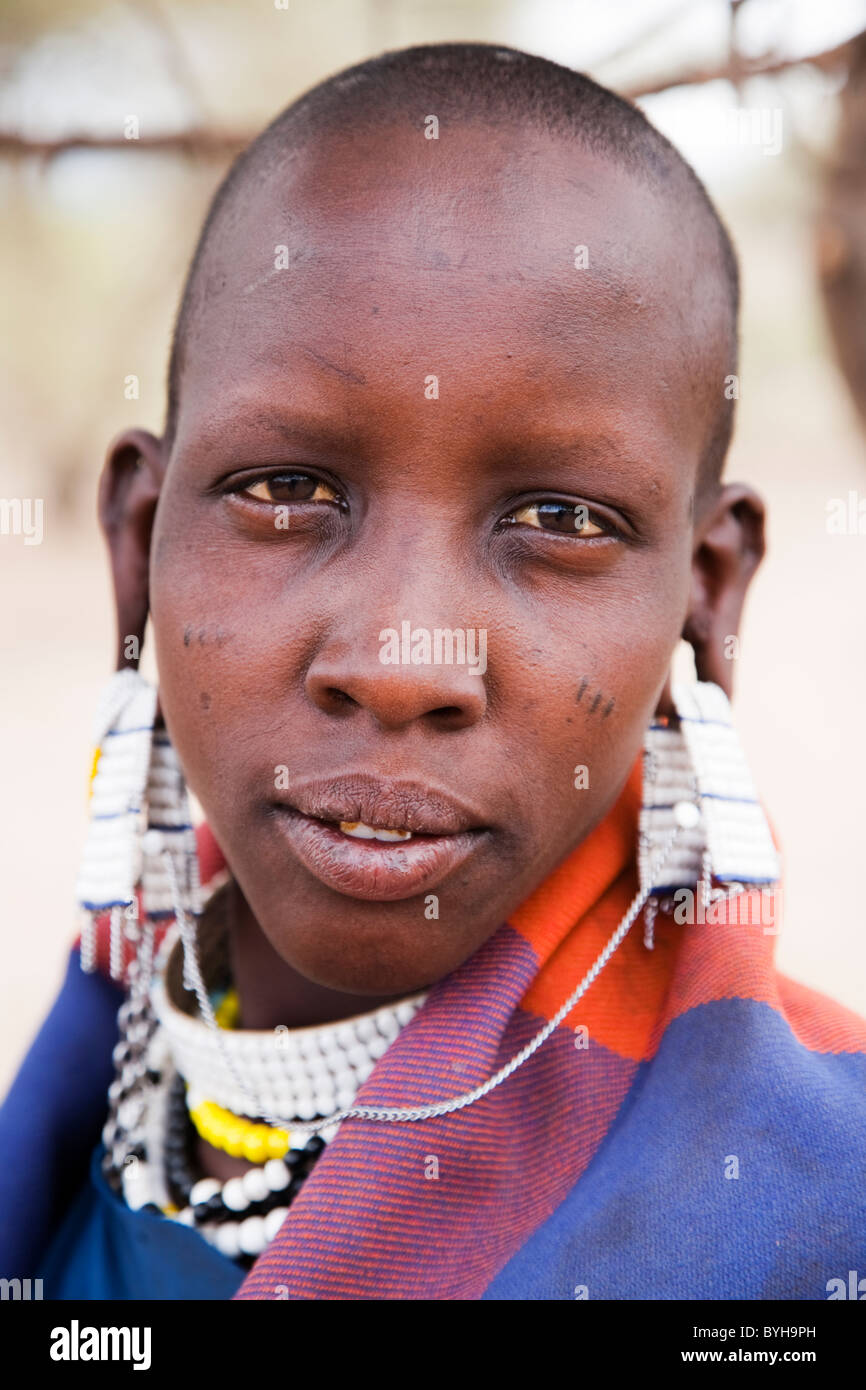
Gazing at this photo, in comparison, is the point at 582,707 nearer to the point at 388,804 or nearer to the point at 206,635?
the point at 388,804

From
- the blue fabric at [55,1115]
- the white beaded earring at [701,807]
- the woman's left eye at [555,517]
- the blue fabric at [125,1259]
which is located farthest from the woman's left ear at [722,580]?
the blue fabric at [55,1115]

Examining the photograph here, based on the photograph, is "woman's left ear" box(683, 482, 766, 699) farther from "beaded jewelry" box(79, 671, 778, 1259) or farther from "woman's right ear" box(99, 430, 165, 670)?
"woman's right ear" box(99, 430, 165, 670)

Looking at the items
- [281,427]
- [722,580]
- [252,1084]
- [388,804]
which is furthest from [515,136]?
[252,1084]

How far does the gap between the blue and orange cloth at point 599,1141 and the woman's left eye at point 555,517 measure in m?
0.42

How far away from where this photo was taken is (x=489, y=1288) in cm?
126

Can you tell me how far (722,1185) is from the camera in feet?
4.04

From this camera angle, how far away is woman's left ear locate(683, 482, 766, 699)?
5.31ft

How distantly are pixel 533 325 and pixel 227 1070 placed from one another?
101 centimetres

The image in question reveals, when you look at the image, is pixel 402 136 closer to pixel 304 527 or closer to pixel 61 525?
pixel 304 527

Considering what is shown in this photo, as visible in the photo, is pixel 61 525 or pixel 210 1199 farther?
pixel 61 525

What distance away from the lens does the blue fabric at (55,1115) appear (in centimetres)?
169

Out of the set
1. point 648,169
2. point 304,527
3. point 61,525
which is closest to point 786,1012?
point 304,527

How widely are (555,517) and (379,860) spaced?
432mm

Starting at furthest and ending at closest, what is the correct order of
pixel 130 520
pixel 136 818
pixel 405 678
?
Answer: pixel 130 520 < pixel 136 818 < pixel 405 678
